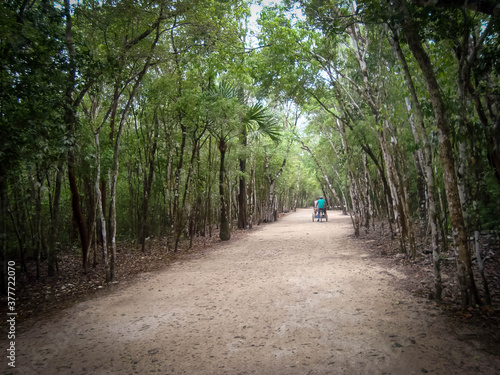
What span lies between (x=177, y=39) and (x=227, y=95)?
10.8 ft

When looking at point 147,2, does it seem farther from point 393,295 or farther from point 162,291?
point 393,295

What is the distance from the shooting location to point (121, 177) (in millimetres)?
12625

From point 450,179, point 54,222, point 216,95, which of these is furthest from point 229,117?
point 450,179

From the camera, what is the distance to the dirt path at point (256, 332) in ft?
9.50

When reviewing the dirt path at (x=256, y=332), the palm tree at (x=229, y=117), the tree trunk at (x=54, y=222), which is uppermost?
the palm tree at (x=229, y=117)

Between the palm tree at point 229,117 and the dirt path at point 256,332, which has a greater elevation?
the palm tree at point 229,117

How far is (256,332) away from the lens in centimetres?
368

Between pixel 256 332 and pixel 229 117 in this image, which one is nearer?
pixel 256 332

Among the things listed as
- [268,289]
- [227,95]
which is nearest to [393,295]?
[268,289]

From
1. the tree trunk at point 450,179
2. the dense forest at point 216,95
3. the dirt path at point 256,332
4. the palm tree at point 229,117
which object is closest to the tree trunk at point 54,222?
the dense forest at point 216,95

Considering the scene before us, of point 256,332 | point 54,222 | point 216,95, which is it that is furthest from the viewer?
point 216,95

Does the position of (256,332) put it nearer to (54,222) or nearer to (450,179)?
(450,179)

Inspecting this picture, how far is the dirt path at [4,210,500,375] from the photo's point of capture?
2.90 m

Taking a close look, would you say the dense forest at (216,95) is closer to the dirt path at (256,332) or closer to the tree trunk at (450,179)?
the tree trunk at (450,179)
